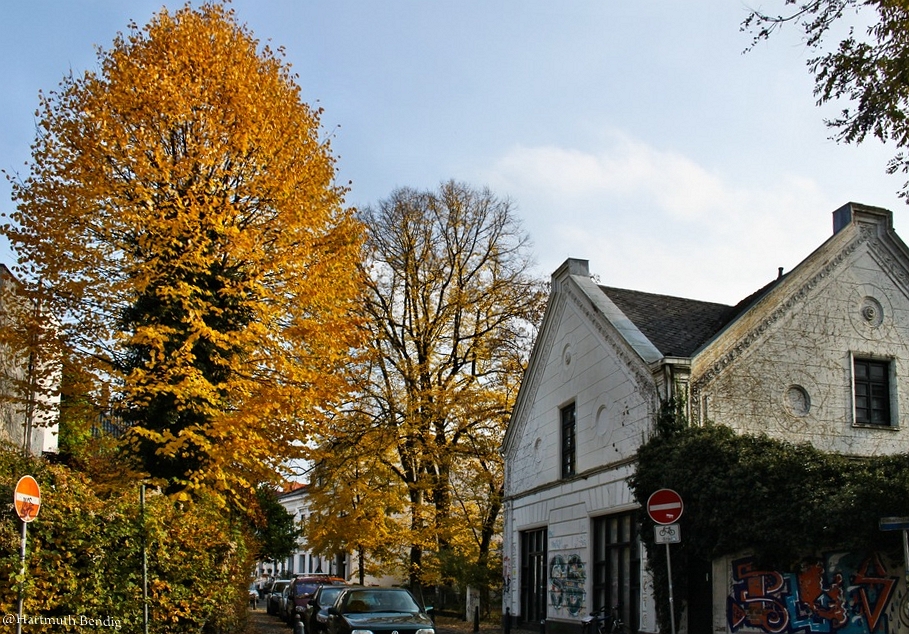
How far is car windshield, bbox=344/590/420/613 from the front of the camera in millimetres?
15680

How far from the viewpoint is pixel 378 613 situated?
50.6ft

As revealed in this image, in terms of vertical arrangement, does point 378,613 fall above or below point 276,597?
above

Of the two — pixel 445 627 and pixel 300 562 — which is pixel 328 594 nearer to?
pixel 445 627

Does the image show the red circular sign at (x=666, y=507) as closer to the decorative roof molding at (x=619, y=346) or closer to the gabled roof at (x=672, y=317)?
the decorative roof molding at (x=619, y=346)

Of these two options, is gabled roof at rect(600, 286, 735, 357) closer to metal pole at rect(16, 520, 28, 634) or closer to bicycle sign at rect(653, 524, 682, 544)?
bicycle sign at rect(653, 524, 682, 544)

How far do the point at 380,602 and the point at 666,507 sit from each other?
574 cm

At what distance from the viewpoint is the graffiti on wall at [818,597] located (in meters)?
12.9

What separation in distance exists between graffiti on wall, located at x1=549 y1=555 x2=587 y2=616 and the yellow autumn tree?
7.83 meters

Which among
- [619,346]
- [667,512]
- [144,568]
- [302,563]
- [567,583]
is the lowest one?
[302,563]

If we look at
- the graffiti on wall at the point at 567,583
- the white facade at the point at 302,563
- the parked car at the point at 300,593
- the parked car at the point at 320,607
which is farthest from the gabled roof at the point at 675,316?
the white facade at the point at 302,563

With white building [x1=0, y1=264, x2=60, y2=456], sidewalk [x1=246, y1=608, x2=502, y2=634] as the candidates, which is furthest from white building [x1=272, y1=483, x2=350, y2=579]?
white building [x1=0, y1=264, x2=60, y2=456]

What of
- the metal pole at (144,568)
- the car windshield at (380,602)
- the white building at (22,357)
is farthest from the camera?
the white building at (22,357)

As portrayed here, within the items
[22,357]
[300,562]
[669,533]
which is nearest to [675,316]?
[669,533]

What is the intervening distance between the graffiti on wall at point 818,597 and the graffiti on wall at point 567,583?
590cm
